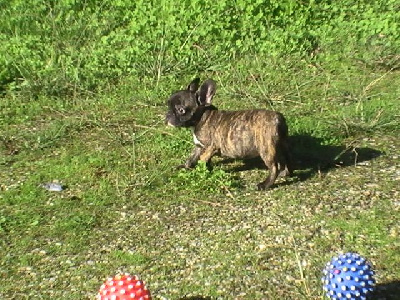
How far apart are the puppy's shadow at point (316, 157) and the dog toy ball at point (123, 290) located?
3.21 meters

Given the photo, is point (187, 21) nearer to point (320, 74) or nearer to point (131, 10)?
point (131, 10)

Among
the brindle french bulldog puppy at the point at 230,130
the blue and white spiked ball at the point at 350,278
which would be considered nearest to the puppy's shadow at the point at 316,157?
the brindle french bulldog puppy at the point at 230,130

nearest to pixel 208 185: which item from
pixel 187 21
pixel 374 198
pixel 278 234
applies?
pixel 278 234

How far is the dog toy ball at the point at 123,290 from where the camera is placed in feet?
15.9

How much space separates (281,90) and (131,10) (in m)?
3.26

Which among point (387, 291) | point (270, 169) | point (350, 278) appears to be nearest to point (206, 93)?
point (270, 169)

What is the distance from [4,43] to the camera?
1102 cm

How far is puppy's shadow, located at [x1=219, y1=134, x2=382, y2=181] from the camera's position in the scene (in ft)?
26.1

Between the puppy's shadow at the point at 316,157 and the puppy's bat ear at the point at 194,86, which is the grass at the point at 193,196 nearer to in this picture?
the puppy's shadow at the point at 316,157

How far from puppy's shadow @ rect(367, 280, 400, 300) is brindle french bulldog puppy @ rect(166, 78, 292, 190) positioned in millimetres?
1906

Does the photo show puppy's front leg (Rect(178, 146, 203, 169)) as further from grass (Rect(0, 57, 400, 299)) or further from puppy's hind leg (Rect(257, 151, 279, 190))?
puppy's hind leg (Rect(257, 151, 279, 190))

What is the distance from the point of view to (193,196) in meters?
7.39

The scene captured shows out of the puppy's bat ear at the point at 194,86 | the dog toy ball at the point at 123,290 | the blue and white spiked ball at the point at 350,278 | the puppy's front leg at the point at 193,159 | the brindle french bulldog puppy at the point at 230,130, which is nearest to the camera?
the dog toy ball at the point at 123,290

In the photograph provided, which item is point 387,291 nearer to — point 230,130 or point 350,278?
point 350,278
